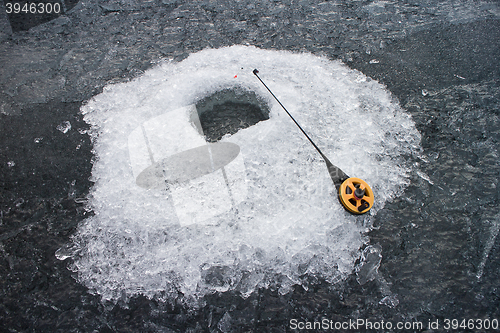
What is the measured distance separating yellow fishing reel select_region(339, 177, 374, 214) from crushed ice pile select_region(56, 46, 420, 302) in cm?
6

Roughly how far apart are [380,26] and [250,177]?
1928mm

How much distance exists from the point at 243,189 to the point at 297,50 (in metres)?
1.38

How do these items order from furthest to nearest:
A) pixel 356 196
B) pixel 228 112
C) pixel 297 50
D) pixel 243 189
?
1. pixel 297 50
2. pixel 228 112
3. pixel 243 189
4. pixel 356 196

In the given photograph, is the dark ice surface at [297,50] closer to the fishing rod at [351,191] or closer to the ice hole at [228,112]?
the fishing rod at [351,191]

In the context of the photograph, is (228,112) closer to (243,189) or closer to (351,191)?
(243,189)

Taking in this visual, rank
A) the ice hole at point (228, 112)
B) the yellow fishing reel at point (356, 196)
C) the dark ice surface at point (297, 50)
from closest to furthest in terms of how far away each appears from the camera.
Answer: the dark ice surface at point (297, 50) < the yellow fishing reel at point (356, 196) < the ice hole at point (228, 112)

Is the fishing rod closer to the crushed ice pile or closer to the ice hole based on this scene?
the crushed ice pile

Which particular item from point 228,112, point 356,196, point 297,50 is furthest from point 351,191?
point 297,50

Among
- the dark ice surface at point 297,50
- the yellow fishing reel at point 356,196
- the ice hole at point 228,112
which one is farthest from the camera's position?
the ice hole at point 228,112

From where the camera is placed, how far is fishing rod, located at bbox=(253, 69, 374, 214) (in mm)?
1463

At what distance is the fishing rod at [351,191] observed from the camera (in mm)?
1463

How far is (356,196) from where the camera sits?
1.46 metres

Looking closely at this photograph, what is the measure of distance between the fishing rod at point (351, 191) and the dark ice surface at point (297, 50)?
4.7 inches

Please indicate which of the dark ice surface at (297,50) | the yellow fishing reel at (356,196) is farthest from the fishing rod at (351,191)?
the dark ice surface at (297,50)
